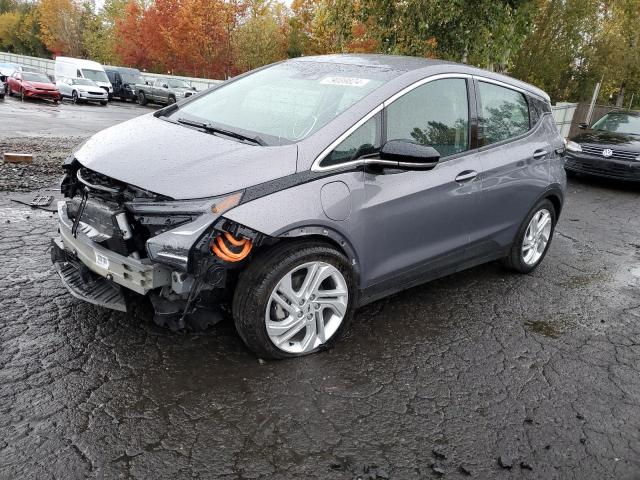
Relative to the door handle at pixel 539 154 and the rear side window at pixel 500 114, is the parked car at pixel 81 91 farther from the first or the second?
the door handle at pixel 539 154

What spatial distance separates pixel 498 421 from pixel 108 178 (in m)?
2.52

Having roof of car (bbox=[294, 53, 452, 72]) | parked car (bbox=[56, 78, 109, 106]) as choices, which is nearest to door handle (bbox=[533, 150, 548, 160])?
roof of car (bbox=[294, 53, 452, 72])

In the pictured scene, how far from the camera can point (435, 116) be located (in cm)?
384

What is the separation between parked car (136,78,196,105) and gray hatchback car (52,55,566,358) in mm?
25738

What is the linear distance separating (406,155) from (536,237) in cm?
244

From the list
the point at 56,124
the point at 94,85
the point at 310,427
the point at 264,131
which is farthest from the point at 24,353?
the point at 94,85

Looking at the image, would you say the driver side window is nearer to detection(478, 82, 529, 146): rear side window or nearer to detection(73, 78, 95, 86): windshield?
detection(478, 82, 529, 146): rear side window

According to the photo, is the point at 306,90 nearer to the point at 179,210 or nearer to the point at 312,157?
the point at 312,157

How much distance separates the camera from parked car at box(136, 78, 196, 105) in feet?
93.3

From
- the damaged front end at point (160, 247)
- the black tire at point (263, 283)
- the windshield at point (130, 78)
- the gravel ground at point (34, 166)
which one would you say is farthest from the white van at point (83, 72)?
the black tire at point (263, 283)

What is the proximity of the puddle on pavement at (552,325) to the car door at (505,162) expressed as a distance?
663 mm

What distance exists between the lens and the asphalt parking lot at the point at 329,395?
2521 millimetres

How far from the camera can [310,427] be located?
2.77 metres

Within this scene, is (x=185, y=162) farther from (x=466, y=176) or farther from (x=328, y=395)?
(x=466, y=176)
